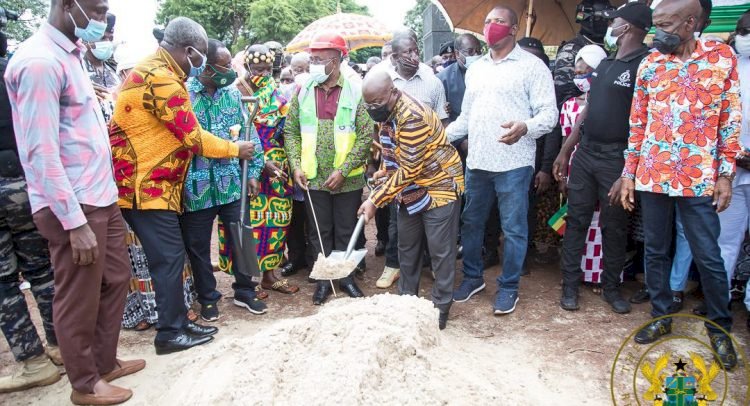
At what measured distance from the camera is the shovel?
3949mm

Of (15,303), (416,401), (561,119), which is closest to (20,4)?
(15,303)

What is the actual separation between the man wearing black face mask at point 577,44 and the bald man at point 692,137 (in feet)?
4.20

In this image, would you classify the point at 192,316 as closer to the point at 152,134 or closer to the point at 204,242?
the point at 204,242

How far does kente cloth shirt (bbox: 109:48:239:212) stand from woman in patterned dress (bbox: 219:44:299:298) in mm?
1134

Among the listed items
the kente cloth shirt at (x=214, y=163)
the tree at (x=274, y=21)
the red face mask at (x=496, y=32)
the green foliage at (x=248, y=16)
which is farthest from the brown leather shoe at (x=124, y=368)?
the green foliage at (x=248, y=16)

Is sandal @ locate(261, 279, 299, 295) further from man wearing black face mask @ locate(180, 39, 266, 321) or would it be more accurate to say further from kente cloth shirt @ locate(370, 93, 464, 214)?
kente cloth shirt @ locate(370, 93, 464, 214)

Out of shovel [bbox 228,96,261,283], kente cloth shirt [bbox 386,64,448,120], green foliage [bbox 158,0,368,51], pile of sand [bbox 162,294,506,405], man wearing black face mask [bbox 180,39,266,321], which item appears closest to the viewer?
pile of sand [bbox 162,294,506,405]

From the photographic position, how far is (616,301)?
394cm

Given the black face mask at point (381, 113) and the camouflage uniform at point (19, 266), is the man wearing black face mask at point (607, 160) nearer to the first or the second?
the black face mask at point (381, 113)

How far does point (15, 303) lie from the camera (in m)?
3.06

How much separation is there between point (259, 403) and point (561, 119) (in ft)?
11.1

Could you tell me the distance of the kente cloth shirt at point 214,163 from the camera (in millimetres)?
3676

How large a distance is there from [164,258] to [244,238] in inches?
30.7

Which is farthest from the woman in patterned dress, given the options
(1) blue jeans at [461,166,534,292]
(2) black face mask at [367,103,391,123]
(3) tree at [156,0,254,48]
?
(3) tree at [156,0,254,48]
